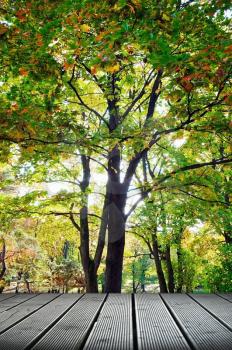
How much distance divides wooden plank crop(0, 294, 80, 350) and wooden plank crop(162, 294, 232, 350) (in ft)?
3.38

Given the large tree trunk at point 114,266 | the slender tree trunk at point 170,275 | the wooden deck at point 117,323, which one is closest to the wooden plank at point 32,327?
the wooden deck at point 117,323

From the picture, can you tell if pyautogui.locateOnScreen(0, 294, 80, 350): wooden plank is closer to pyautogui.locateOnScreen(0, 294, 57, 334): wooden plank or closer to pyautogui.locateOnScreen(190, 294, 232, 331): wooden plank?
pyautogui.locateOnScreen(0, 294, 57, 334): wooden plank

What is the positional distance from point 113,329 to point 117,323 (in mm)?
182

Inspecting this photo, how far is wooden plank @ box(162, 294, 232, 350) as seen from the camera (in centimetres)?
198

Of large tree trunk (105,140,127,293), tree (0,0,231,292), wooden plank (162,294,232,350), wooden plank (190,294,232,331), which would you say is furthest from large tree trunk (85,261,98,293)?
wooden plank (162,294,232,350)

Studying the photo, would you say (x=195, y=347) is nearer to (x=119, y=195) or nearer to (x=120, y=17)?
(x=120, y=17)

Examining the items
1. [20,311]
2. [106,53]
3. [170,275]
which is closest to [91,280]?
[170,275]

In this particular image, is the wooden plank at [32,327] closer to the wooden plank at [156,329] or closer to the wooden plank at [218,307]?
the wooden plank at [156,329]

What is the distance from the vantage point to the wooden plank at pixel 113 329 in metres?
1.96

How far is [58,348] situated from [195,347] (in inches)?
32.4

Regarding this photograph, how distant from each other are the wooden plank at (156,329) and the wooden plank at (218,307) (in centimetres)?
41

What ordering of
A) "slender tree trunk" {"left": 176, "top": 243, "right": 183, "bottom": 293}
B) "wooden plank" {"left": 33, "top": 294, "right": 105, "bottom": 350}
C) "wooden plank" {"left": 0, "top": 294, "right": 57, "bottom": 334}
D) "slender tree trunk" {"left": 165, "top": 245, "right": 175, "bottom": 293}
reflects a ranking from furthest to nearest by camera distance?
"slender tree trunk" {"left": 176, "top": 243, "right": 183, "bottom": 293}, "slender tree trunk" {"left": 165, "top": 245, "right": 175, "bottom": 293}, "wooden plank" {"left": 0, "top": 294, "right": 57, "bottom": 334}, "wooden plank" {"left": 33, "top": 294, "right": 105, "bottom": 350}

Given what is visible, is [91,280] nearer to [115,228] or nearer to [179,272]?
[115,228]

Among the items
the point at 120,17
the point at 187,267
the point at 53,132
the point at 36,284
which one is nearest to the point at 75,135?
the point at 53,132
